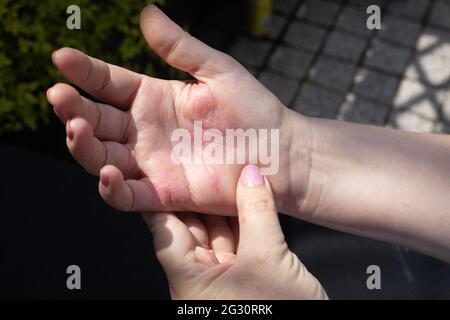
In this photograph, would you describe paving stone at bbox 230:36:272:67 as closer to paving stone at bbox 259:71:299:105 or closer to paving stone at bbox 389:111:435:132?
paving stone at bbox 259:71:299:105

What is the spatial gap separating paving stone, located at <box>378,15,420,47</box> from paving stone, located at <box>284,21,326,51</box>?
0.48 meters

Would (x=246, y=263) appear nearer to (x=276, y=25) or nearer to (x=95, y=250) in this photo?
(x=95, y=250)

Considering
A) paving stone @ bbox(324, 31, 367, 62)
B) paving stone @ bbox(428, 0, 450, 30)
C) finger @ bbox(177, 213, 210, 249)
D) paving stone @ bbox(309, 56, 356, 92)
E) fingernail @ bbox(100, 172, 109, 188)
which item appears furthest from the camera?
paving stone @ bbox(428, 0, 450, 30)

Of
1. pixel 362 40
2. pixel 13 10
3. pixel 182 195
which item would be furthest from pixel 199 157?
pixel 362 40

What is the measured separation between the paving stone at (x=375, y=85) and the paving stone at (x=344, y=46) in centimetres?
16

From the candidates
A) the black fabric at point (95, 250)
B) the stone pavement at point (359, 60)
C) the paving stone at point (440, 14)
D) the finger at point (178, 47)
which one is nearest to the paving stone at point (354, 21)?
the stone pavement at point (359, 60)

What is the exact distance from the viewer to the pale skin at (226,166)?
1.89 m

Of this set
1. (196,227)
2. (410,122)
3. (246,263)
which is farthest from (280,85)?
(246,263)

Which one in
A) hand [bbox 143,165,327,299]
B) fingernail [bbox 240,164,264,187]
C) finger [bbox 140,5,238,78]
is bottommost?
hand [bbox 143,165,327,299]

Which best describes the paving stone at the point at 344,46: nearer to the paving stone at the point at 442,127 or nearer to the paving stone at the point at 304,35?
the paving stone at the point at 304,35

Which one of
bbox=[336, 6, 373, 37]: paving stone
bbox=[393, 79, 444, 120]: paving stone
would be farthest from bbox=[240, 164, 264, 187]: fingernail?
bbox=[336, 6, 373, 37]: paving stone

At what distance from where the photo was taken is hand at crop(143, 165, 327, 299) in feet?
5.72

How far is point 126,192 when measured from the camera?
6.03 ft
